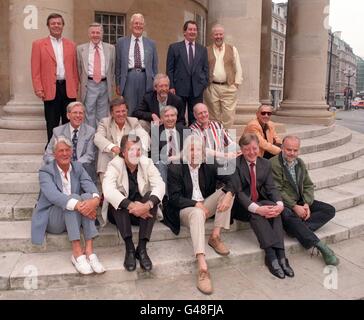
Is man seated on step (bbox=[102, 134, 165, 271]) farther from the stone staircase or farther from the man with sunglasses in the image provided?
the man with sunglasses

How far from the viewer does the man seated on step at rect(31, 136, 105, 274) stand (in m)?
4.10

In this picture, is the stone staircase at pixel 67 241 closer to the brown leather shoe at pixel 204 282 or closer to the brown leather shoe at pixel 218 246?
the brown leather shoe at pixel 218 246

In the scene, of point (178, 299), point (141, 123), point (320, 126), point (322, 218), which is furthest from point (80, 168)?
point (320, 126)

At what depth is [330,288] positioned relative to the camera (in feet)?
13.1

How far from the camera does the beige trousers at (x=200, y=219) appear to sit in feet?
13.8

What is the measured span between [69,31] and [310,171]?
4846mm

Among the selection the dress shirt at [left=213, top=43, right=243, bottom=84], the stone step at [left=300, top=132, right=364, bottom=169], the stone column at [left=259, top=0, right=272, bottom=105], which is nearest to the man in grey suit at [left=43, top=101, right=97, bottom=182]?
the dress shirt at [left=213, top=43, right=243, bottom=84]

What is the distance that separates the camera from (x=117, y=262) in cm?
417

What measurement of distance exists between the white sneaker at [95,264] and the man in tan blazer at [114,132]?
1.10 meters

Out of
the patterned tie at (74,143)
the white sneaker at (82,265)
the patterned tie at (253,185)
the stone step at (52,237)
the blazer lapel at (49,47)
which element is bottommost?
the white sneaker at (82,265)

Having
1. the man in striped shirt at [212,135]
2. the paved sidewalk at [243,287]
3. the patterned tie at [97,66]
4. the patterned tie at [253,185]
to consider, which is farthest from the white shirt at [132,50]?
the paved sidewalk at [243,287]

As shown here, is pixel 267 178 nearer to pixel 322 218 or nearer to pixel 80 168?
pixel 322 218

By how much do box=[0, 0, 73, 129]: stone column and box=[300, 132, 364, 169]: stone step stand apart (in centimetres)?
487

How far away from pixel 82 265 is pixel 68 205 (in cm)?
64
